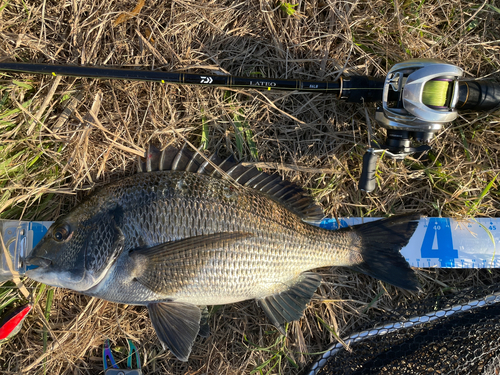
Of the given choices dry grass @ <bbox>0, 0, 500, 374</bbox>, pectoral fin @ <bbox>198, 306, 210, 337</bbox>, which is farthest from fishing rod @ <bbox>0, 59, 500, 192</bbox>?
pectoral fin @ <bbox>198, 306, 210, 337</bbox>

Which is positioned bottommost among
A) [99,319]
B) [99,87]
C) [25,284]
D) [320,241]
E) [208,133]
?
[99,319]

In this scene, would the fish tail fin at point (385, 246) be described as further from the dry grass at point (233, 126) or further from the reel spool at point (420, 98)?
the reel spool at point (420, 98)

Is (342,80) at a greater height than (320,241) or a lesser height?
greater

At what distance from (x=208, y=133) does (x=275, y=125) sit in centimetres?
Result: 55

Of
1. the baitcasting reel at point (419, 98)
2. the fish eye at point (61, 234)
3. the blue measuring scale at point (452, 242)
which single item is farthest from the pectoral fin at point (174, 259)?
the baitcasting reel at point (419, 98)

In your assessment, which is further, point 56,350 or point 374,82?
point 56,350

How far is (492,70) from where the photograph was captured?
2697mm

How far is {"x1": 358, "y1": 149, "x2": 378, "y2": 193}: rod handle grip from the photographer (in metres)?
2.31

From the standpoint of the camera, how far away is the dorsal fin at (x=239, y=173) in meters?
2.39

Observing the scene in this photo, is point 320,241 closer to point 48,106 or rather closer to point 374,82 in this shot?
point 374,82

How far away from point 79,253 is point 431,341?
8.70 feet

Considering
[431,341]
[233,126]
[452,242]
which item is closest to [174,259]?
[233,126]

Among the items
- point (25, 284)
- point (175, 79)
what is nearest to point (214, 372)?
point (25, 284)

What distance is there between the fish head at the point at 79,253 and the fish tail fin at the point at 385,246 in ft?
5.73
